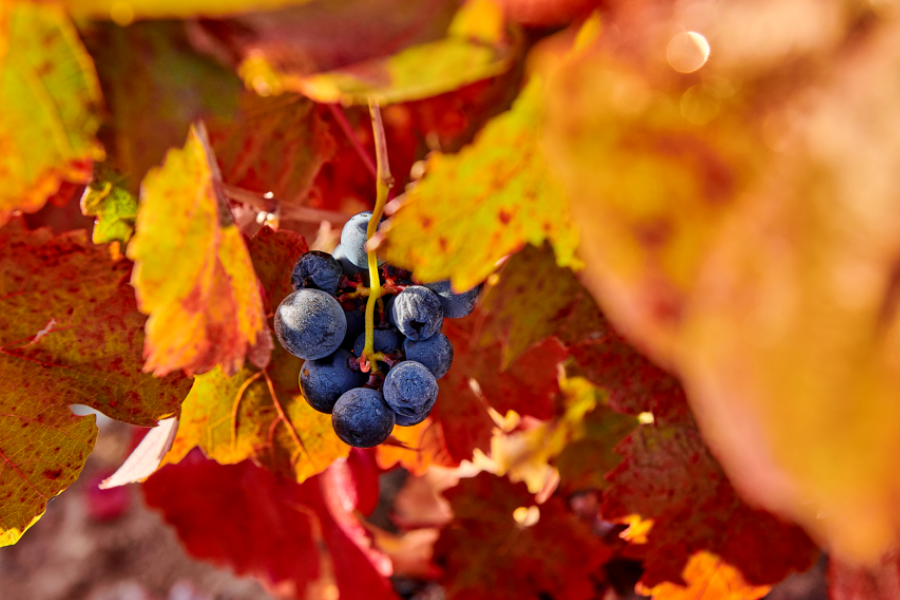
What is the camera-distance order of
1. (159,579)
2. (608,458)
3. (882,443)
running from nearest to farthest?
(882,443) < (608,458) < (159,579)

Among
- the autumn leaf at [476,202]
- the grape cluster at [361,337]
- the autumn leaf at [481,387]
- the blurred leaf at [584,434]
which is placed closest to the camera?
the autumn leaf at [476,202]

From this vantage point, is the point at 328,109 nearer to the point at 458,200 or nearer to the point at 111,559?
the point at 458,200

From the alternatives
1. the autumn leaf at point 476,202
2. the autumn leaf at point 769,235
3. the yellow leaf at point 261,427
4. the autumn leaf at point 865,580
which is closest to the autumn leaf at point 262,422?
the yellow leaf at point 261,427

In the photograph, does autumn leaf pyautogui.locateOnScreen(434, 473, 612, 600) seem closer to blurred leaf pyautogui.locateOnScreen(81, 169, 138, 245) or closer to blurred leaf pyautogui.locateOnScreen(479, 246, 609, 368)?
blurred leaf pyautogui.locateOnScreen(479, 246, 609, 368)

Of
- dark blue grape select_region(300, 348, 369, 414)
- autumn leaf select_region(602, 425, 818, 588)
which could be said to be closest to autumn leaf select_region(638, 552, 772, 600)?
autumn leaf select_region(602, 425, 818, 588)

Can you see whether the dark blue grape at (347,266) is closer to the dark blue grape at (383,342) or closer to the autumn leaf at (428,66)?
the dark blue grape at (383,342)

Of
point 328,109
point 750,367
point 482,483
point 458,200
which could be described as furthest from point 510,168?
point 482,483

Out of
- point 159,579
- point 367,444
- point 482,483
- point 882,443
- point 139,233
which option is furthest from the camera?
point 159,579
